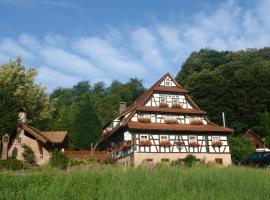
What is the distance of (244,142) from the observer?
51.2 meters

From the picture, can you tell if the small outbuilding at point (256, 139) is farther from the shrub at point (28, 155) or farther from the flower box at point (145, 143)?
the shrub at point (28, 155)

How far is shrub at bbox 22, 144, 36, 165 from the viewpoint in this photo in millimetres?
36803

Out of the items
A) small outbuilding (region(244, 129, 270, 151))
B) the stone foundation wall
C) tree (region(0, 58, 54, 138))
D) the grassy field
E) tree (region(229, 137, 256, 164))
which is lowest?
the grassy field

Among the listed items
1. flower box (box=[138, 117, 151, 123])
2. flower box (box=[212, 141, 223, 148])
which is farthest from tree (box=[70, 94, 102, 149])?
flower box (box=[212, 141, 223, 148])

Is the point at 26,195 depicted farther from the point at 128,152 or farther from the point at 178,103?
the point at 178,103

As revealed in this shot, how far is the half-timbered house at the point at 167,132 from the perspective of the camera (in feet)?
137

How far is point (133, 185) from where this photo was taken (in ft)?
51.2

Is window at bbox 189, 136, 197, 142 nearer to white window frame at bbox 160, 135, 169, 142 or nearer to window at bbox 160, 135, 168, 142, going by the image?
white window frame at bbox 160, 135, 169, 142

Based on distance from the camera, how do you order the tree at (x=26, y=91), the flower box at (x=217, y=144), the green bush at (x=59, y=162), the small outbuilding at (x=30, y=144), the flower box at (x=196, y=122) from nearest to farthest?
the green bush at (x=59, y=162)
the small outbuilding at (x=30, y=144)
the flower box at (x=217, y=144)
the flower box at (x=196, y=122)
the tree at (x=26, y=91)

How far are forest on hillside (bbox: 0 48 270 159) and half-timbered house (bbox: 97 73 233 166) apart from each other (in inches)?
399

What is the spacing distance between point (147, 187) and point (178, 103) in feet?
102

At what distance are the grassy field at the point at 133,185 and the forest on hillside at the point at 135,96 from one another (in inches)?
905

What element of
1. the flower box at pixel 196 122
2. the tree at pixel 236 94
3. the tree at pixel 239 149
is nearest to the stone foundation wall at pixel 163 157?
the flower box at pixel 196 122

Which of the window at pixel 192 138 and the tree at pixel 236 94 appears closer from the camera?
the window at pixel 192 138
